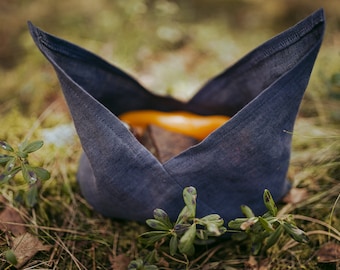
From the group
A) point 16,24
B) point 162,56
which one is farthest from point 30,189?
point 16,24

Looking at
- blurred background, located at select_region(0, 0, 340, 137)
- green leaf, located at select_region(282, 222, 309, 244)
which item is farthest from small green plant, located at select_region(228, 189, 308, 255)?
blurred background, located at select_region(0, 0, 340, 137)

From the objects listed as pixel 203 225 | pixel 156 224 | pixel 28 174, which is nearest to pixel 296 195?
pixel 203 225

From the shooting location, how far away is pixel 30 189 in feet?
3.95

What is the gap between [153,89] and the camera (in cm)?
197

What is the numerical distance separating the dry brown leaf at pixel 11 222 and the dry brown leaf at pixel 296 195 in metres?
0.92

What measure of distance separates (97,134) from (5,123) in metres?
0.80

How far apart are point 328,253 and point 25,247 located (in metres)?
0.94

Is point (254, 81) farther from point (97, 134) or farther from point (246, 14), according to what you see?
point (246, 14)

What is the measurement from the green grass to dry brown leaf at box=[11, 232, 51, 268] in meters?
0.02

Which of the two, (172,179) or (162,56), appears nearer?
(172,179)

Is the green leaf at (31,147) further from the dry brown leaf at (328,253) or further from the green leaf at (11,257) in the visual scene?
the dry brown leaf at (328,253)

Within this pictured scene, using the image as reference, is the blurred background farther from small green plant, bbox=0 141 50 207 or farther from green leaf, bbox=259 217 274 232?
green leaf, bbox=259 217 274 232

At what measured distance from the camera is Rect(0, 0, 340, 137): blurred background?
196 centimetres

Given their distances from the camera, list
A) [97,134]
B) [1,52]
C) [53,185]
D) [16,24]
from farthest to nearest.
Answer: [16,24] → [1,52] → [53,185] → [97,134]
